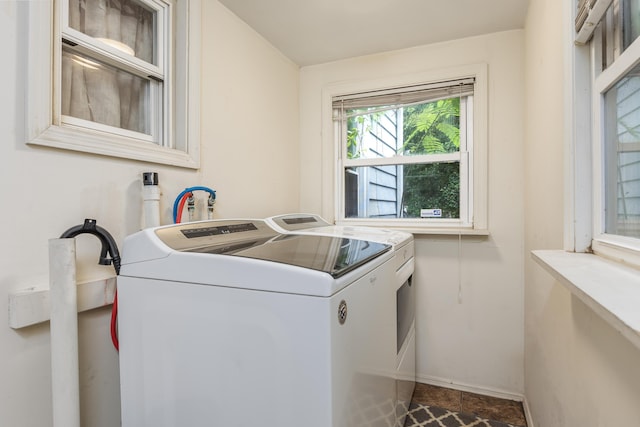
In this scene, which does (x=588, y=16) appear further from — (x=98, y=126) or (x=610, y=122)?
(x=98, y=126)

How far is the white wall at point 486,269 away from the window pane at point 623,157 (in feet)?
3.46

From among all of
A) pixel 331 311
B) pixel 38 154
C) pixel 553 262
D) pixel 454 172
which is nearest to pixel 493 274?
pixel 454 172

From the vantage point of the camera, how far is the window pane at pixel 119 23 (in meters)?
1.18

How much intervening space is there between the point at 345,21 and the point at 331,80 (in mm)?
543

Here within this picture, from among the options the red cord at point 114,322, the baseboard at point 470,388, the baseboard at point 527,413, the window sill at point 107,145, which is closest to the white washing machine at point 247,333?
the red cord at point 114,322

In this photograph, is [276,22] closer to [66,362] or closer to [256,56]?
[256,56]

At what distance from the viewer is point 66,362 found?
0.93 m

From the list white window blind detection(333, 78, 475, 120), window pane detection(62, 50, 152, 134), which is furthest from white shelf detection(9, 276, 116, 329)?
white window blind detection(333, 78, 475, 120)

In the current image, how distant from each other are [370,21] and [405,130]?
736mm

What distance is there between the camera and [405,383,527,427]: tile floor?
1.73 metres

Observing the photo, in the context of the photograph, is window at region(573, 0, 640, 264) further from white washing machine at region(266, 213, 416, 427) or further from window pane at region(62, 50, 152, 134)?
window pane at region(62, 50, 152, 134)

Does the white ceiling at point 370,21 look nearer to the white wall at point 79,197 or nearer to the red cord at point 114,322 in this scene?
the white wall at point 79,197

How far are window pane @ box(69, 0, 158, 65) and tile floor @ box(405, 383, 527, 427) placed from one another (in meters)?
2.26

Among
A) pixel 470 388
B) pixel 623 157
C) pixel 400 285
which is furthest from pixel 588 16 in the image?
pixel 470 388
